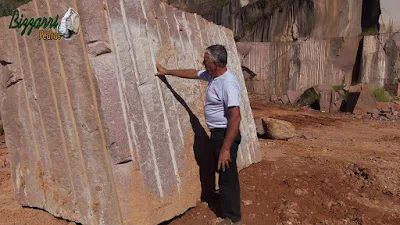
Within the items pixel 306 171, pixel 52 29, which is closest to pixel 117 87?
pixel 52 29

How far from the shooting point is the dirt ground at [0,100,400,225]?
129 inches

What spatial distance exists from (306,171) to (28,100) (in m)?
3.14

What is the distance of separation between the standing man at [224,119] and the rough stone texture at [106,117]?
34 centimetres

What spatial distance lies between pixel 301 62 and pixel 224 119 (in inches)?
377

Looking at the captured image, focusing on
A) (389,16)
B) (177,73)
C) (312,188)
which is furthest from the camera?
(389,16)

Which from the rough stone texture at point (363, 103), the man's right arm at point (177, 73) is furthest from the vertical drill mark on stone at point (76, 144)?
the rough stone texture at point (363, 103)

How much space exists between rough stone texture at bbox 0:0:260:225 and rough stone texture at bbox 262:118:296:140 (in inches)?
124

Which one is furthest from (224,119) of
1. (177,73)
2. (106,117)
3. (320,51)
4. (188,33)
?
(320,51)

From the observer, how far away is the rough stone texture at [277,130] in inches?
257

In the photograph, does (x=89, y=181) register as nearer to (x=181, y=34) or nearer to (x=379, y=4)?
(x=181, y=34)

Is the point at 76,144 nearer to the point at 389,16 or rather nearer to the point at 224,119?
the point at 224,119

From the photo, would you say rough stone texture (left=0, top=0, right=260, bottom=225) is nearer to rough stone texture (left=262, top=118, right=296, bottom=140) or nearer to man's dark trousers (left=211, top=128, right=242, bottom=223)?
man's dark trousers (left=211, top=128, right=242, bottom=223)
